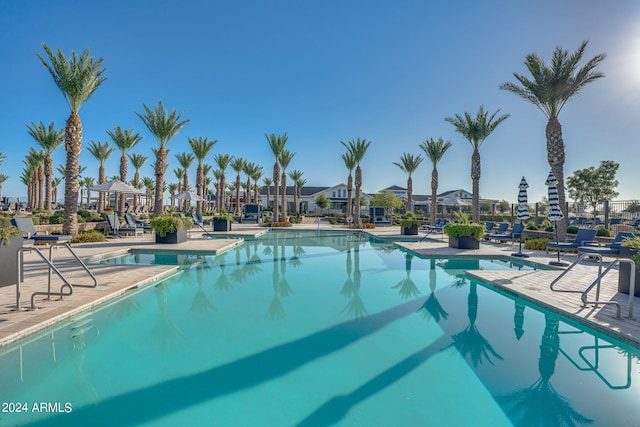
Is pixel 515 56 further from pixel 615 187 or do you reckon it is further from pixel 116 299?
pixel 615 187

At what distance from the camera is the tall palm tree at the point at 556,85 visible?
14.6 meters

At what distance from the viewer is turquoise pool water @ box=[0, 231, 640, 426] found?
2.89 metres

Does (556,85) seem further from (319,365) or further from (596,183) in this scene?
(596,183)

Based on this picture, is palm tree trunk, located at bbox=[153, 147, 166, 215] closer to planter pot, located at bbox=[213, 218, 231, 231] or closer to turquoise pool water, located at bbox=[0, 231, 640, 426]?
planter pot, located at bbox=[213, 218, 231, 231]

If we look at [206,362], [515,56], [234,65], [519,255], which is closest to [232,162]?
[234,65]

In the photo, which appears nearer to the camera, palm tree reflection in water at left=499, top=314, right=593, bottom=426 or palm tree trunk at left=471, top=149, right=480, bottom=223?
palm tree reflection in water at left=499, top=314, right=593, bottom=426

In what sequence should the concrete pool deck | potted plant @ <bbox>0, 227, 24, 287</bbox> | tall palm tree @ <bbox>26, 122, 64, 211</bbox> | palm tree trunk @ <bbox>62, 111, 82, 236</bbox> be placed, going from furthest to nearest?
tall palm tree @ <bbox>26, 122, 64, 211</bbox>, palm tree trunk @ <bbox>62, 111, 82, 236</bbox>, potted plant @ <bbox>0, 227, 24, 287</bbox>, the concrete pool deck

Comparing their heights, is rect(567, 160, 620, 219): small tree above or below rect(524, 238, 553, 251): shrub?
above

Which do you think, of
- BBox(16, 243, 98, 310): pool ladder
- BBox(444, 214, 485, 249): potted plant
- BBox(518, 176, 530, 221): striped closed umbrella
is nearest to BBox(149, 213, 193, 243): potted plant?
BBox(16, 243, 98, 310): pool ladder

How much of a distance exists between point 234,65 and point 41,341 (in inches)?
709

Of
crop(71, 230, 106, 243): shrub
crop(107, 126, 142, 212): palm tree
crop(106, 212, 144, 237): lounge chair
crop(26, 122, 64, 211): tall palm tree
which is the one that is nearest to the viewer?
crop(71, 230, 106, 243): shrub

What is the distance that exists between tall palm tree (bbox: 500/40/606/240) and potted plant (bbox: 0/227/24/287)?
63.2 feet

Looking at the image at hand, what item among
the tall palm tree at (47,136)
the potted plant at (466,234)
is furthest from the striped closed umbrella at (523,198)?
the tall palm tree at (47,136)

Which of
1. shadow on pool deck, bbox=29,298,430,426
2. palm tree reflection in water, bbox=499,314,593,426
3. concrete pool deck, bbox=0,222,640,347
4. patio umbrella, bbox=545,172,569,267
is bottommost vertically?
palm tree reflection in water, bbox=499,314,593,426
